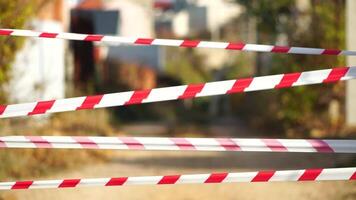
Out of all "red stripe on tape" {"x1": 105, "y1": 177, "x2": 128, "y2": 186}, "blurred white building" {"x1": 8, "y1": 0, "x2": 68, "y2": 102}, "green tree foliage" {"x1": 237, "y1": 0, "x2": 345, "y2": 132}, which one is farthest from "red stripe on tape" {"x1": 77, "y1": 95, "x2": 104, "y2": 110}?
"green tree foliage" {"x1": 237, "y1": 0, "x2": 345, "y2": 132}

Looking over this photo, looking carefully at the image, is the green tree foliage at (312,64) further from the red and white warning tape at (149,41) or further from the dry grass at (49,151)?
the red and white warning tape at (149,41)

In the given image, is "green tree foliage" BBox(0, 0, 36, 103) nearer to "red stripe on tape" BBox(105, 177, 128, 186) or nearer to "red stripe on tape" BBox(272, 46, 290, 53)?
"red stripe on tape" BBox(105, 177, 128, 186)

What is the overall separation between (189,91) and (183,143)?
374 mm

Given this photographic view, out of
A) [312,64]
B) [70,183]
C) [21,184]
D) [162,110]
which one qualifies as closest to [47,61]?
[312,64]

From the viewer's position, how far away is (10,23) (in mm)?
7039

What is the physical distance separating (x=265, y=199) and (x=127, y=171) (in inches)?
123

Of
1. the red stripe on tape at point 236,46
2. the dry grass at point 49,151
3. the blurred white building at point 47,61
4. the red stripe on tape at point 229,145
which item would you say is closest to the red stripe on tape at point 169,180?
the red stripe on tape at point 229,145

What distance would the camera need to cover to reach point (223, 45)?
16.7 ft

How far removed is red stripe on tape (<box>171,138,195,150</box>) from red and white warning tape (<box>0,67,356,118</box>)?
306 millimetres

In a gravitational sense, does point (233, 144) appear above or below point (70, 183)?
above

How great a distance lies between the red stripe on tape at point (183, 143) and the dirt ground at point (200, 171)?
2.76m

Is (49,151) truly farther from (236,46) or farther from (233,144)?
(233,144)

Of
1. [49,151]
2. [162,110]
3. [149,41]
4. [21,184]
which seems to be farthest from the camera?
[162,110]

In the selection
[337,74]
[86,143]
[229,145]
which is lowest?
[229,145]
